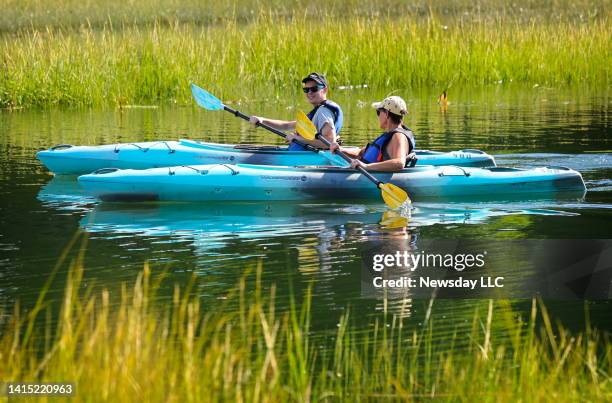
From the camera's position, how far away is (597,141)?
1579 centimetres

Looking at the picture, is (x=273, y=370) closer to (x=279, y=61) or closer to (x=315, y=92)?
(x=315, y=92)

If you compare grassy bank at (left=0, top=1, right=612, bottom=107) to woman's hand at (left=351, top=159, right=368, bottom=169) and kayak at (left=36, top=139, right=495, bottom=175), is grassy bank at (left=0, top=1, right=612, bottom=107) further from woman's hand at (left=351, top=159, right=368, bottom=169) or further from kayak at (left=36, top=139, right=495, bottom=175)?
woman's hand at (left=351, top=159, right=368, bottom=169)

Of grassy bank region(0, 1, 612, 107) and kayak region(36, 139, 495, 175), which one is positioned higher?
grassy bank region(0, 1, 612, 107)

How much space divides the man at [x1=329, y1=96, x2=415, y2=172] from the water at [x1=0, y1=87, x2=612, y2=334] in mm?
422

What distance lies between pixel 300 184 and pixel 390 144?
3.23 ft

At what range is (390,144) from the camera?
11289 millimetres

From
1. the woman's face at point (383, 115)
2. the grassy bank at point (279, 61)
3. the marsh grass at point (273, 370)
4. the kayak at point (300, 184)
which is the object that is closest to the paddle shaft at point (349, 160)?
the kayak at point (300, 184)

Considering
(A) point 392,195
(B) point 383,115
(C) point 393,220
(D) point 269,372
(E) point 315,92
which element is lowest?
(D) point 269,372

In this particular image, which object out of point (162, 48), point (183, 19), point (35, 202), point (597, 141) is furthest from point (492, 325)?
point (183, 19)

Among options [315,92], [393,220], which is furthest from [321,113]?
[393,220]

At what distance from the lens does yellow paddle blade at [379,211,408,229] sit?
34.9 ft

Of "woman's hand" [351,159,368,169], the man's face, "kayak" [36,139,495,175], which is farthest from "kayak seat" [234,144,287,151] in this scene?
"woman's hand" [351,159,368,169]

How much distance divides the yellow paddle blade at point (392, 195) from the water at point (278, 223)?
15 cm

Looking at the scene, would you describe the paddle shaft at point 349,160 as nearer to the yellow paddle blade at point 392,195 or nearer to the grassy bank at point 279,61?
the yellow paddle blade at point 392,195
